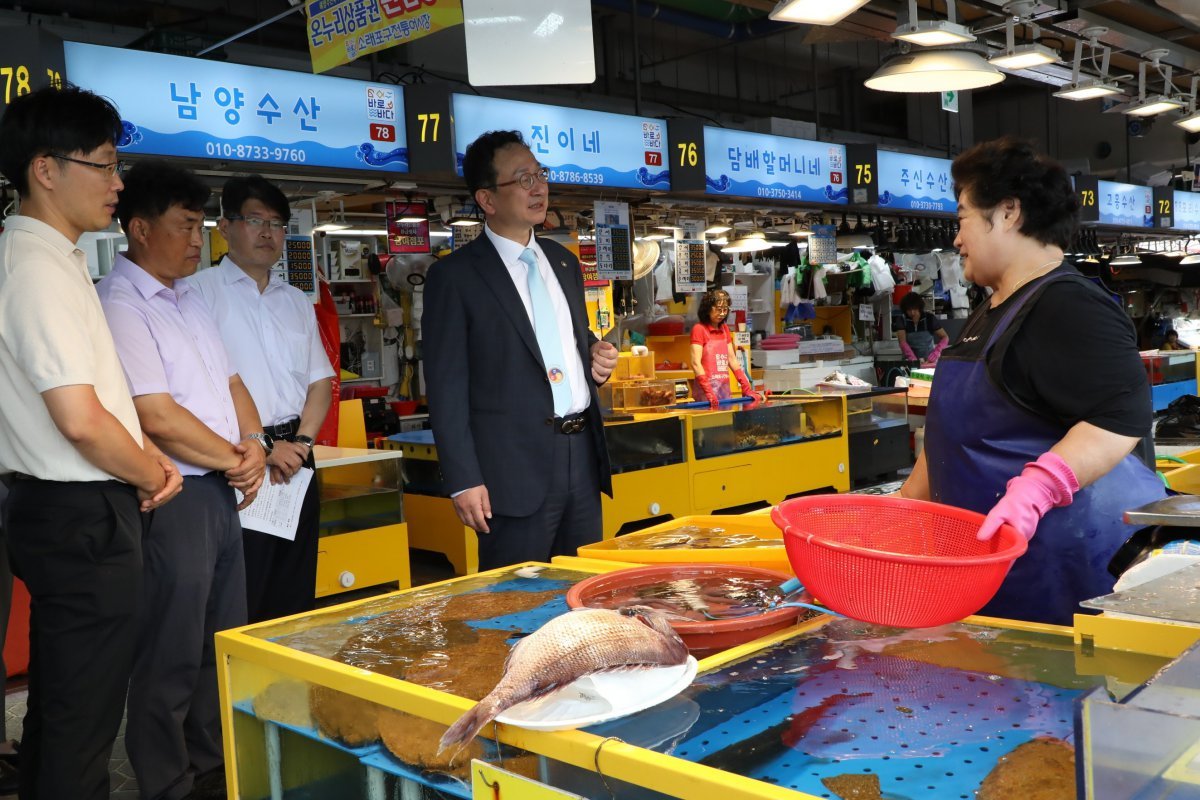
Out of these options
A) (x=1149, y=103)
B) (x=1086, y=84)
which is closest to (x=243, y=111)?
(x=1086, y=84)

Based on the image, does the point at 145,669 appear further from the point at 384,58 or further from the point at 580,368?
the point at 384,58

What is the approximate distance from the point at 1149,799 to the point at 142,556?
8.02 feet

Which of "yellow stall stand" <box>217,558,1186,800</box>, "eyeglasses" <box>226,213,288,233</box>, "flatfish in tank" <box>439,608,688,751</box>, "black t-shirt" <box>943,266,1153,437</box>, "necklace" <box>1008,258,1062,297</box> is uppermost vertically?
"eyeglasses" <box>226,213,288,233</box>

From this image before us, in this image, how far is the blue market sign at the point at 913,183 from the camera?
9523 mm

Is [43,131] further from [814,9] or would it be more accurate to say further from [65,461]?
[814,9]

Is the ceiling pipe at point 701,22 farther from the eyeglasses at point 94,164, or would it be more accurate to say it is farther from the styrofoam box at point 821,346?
the eyeglasses at point 94,164

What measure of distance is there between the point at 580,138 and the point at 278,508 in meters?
4.10

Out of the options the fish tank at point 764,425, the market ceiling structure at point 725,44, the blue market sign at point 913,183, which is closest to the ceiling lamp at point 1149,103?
the market ceiling structure at point 725,44

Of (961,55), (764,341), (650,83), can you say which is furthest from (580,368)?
(650,83)

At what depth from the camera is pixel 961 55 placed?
4914 millimetres

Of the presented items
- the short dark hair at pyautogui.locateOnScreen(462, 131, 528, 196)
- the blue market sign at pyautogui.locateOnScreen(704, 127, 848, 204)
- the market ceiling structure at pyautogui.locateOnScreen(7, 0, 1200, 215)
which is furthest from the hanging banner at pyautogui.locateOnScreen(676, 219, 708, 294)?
the short dark hair at pyautogui.locateOnScreen(462, 131, 528, 196)

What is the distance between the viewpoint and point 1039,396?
219 centimetres

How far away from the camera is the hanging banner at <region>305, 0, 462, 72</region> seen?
4.68 metres

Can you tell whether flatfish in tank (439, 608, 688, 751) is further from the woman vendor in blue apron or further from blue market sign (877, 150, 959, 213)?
blue market sign (877, 150, 959, 213)
